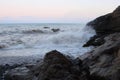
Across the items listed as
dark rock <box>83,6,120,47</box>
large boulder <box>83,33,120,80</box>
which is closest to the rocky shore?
large boulder <box>83,33,120,80</box>

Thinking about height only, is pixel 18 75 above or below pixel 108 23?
below

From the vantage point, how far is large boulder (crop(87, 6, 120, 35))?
16.4 m

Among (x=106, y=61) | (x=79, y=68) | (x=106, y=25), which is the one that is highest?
(x=106, y=25)

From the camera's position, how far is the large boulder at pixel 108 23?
16.4 metres

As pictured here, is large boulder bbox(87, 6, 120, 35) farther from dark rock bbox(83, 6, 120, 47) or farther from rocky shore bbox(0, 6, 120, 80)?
rocky shore bbox(0, 6, 120, 80)

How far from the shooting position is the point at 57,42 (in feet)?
66.0

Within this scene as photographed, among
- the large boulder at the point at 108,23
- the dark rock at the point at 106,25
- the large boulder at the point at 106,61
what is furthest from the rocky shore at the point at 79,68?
the large boulder at the point at 108,23

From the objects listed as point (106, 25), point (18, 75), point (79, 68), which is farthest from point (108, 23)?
point (18, 75)

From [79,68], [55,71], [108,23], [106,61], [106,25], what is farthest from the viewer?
[106,25]

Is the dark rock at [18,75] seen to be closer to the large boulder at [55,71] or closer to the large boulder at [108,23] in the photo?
the large boulder at [55,71]

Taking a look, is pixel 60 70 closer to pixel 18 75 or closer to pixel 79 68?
pixel 79 68

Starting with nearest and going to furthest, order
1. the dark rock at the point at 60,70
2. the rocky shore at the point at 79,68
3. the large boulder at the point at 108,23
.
A: the rocky shore at the point at 79,68
the dark rock at the point at 60,70
the large boulder at the point at 108,23

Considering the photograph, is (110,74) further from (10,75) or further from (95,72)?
(10,75)

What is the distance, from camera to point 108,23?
56.7 ft
